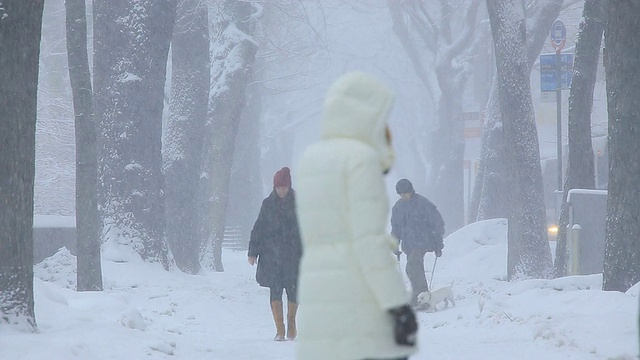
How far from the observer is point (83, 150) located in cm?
1357

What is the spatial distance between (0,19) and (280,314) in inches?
166

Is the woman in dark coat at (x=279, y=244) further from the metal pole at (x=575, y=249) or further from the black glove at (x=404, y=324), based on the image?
the black glove at (x=404, y=324)

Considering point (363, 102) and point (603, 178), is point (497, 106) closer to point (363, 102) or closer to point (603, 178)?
point (603, 178)

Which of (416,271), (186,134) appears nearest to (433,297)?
(416,271)

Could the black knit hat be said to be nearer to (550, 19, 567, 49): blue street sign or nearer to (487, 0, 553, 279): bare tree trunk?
(487, 0, 553, 279): bare tree trunk

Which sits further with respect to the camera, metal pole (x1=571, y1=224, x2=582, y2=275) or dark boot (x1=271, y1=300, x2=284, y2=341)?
metal pole (x1=571, y1=224, x2=582, y2=275)

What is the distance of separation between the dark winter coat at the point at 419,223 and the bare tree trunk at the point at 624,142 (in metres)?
3.84

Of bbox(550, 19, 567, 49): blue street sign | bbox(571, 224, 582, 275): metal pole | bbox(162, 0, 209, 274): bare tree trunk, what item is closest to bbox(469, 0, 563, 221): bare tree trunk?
bbox(550, 19, 567, 49): blue street sign

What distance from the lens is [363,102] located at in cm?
485

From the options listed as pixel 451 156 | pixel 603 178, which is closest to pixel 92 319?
pixel 603 178

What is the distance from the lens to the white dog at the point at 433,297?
14.6 metres

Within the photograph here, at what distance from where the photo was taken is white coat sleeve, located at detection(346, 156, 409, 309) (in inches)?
182

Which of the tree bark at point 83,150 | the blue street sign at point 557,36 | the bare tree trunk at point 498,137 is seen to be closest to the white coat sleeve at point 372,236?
the tree bark at point 83,150

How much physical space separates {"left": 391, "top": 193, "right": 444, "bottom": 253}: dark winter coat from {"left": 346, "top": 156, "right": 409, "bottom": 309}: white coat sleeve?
9843 mm
